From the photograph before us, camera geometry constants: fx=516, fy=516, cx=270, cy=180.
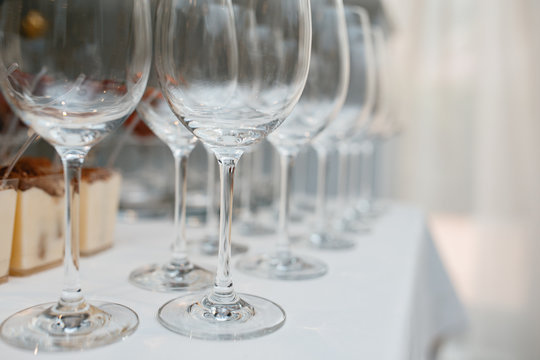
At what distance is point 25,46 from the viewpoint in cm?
29

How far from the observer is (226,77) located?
0.34 meters

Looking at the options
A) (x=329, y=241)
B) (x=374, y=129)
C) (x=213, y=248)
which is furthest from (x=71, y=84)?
(x=374, y=129)

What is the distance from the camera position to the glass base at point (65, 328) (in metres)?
0.30

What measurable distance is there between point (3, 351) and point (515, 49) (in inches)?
87.0

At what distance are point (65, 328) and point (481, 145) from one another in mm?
2112

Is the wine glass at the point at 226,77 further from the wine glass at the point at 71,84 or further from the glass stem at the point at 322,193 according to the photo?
the glass stem at the point at 322,193

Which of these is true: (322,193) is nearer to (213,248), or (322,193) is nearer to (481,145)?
(213,248)

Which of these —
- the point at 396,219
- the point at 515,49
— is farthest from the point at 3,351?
the point at 515,49

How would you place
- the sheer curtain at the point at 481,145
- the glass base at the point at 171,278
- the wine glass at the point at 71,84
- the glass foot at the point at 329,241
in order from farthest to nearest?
the sheer curtain at the point at 481,145 < the glass foot at the point at 329,241 < the glass base at the point at 171,278 < the wine glass at the point at 71,84

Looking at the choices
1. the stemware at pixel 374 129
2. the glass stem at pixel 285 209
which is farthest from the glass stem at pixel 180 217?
the stemware at pixel 374 129

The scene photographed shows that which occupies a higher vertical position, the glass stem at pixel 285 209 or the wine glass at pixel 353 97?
the wine glass at pixel 353 97

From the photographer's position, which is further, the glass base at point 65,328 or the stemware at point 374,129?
the stemware at point 374,129

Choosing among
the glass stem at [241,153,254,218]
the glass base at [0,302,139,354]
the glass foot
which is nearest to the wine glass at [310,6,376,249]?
the glass foot

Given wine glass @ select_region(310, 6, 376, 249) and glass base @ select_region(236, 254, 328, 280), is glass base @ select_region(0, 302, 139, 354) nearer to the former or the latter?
glass base @ select_region(236, 254, 328, 280)
